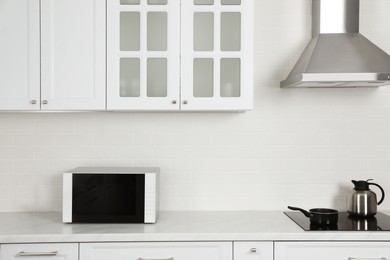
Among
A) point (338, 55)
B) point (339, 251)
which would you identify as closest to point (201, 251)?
point (339, 251)

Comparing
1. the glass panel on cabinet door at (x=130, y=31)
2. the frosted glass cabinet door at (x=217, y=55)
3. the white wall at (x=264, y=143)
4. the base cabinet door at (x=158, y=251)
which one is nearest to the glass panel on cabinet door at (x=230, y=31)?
the frosted glass cabinet door at (x=217, y=55)

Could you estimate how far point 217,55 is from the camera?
285 centimetres

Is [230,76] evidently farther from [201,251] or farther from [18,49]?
[18,49]

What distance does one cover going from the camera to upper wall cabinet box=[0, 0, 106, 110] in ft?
9.16

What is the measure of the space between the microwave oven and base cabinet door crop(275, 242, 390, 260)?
0.79m

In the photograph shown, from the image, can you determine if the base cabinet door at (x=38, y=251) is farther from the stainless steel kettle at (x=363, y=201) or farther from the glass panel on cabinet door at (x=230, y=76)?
the stainless steel kettle at (x=363, y=201)

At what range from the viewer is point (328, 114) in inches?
126

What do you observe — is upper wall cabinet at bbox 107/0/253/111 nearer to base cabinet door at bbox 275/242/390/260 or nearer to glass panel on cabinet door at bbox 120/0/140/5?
glass panel on cabinet door at bbox 120/0/140/5

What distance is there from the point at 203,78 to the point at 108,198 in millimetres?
882

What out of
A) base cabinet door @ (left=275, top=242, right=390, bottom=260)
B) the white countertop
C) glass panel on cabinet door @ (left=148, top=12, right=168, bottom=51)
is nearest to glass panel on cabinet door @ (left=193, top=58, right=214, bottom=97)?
glass panel on cabinet door @ (left=148, top=12, right=168, bottom=51)

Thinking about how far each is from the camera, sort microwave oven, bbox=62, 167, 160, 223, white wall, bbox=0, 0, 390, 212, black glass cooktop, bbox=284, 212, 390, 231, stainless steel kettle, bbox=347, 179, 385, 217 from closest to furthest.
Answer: black glass cooktop, bbox=284, 212, 390, 231 < microwave oven, bbox=62, 167, 160, 223 < stainless steel kettle, bbox=347, 179, 385, 217 < white wall, bbox=0, 0, 390, 212

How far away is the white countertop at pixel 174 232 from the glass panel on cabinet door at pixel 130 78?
0.76 metres

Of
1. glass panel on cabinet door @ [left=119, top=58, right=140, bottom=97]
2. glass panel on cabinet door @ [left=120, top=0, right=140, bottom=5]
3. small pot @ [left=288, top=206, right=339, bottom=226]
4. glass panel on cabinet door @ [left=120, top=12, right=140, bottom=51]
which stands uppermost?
glass panel on cabinet door @ [left=120, top=0, right=140, bottom=5]

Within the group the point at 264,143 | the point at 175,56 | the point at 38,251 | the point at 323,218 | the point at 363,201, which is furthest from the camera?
the point at 264,143
